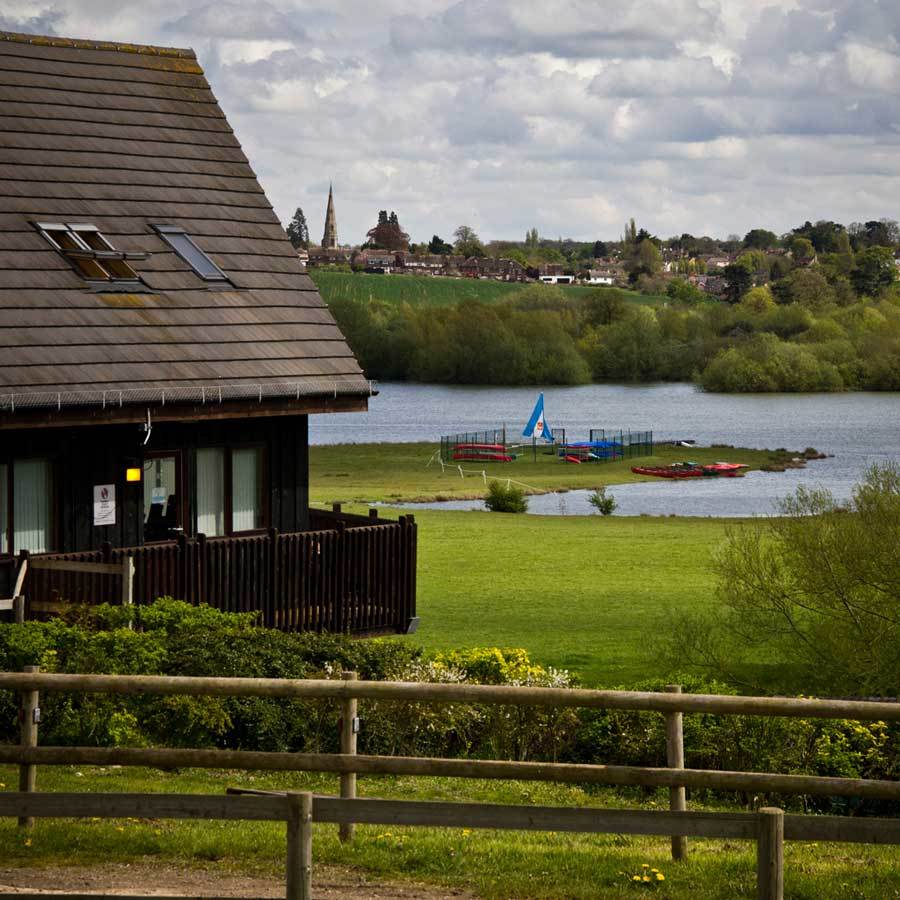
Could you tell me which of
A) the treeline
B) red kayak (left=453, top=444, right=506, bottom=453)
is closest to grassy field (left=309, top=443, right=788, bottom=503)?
red kayak (left=453, top=444, right=506, bottom=453)

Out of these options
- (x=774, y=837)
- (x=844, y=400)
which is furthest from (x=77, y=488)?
(x=844, y=400)

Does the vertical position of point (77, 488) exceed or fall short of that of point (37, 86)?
it falls short

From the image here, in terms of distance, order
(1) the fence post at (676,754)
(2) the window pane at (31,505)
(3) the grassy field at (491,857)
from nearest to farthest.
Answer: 1. (3) the grassy field at (491,857)
2. (1) the fence post at (676,754)
3. (2) the window pane at (31,505)

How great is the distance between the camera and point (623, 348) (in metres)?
176

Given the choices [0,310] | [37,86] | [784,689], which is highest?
[37,86]

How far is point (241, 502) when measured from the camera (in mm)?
23828

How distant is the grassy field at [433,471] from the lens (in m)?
68.9

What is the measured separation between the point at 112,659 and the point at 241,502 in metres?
8.78

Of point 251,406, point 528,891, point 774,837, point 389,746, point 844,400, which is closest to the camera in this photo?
point 774,837

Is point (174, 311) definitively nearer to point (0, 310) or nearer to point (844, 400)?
point (0, 310)

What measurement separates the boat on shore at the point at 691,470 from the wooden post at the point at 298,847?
243ft

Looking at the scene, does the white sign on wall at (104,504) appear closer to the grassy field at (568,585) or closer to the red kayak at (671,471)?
the grassy field at (568,585)

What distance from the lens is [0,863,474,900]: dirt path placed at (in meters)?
9.43

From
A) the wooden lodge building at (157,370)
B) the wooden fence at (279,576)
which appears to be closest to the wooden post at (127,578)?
the wooden fence at (279,576)
